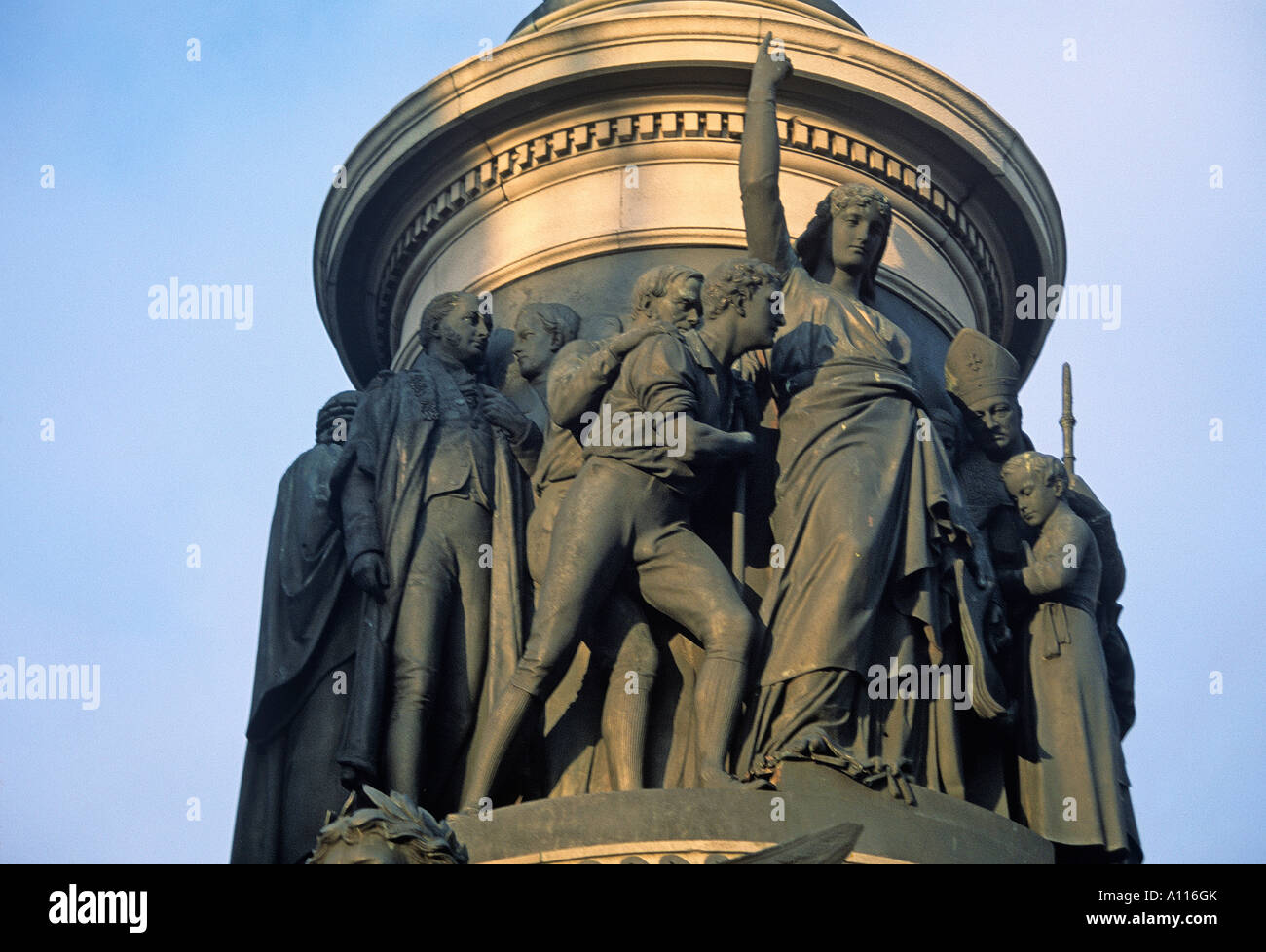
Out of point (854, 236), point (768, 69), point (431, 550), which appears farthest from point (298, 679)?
point (768, 69)

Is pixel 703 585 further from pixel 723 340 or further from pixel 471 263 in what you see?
pixel 471 263

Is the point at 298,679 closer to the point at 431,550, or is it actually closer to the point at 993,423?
the point at 431,550

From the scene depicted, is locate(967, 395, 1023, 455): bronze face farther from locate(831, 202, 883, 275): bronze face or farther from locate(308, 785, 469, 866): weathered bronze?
locate(308, 785, 469, 866): weathered bronze

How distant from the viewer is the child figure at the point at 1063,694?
664 inches

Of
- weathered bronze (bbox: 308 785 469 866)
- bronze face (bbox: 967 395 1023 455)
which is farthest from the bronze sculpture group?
weathered bronze (bbox: 308 785 469 866)

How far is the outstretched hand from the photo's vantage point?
18266 mm

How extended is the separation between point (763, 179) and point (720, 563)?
9.93ft

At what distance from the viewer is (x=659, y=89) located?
64.7ft

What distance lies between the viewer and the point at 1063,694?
1727 cm

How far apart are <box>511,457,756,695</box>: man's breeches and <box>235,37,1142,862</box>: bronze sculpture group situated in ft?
0.06

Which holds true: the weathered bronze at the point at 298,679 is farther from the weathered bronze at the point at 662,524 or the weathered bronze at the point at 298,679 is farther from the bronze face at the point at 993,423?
the bronze face at the point at 993,423
